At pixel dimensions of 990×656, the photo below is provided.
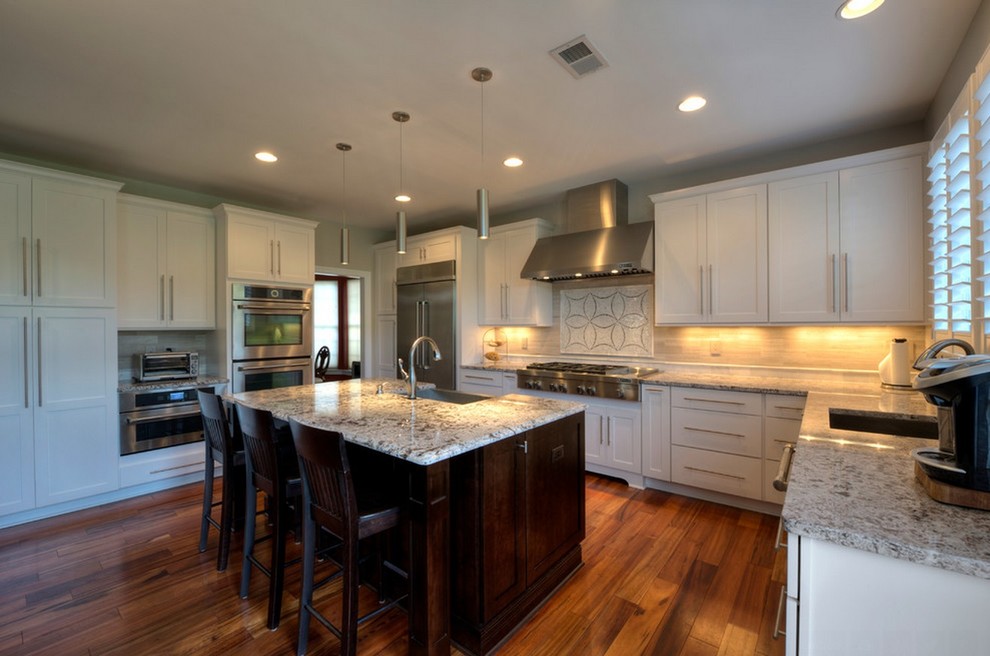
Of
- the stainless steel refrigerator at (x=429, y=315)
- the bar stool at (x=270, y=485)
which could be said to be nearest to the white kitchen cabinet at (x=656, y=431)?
the stainless steel refrigerator at (x=429, y=315)

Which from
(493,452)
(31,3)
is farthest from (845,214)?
(31,3)

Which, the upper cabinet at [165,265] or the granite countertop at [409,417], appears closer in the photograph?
→ the granite countertop at [409,417]

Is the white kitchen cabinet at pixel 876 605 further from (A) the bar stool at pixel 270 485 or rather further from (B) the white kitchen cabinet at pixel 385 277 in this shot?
(B) the white kitchen cabinet at pixel 385 277

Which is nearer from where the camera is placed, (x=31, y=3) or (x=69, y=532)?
(x=31, y=3)

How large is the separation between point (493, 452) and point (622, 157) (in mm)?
2601

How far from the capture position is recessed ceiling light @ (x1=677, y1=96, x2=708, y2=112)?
2465 millimetres

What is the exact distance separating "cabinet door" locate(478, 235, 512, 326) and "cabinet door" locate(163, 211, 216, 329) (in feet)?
8.66

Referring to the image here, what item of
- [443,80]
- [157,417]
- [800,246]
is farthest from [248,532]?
[800,246]

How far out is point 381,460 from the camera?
2070 mm

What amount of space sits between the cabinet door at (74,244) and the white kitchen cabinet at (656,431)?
4227 mm

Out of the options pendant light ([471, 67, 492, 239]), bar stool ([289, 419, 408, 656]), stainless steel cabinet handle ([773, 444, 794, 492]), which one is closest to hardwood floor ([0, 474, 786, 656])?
bar stool ([289, 419, 408, 656])

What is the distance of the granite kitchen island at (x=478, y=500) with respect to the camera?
161 centimetres

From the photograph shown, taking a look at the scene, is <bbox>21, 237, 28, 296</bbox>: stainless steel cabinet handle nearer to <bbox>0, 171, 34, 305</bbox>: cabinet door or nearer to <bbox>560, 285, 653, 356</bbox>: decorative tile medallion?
<bbox>0, 171, 34, 305</bbox>: cabinet door

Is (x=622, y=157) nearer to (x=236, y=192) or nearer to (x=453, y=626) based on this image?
(x=453, y=626)
